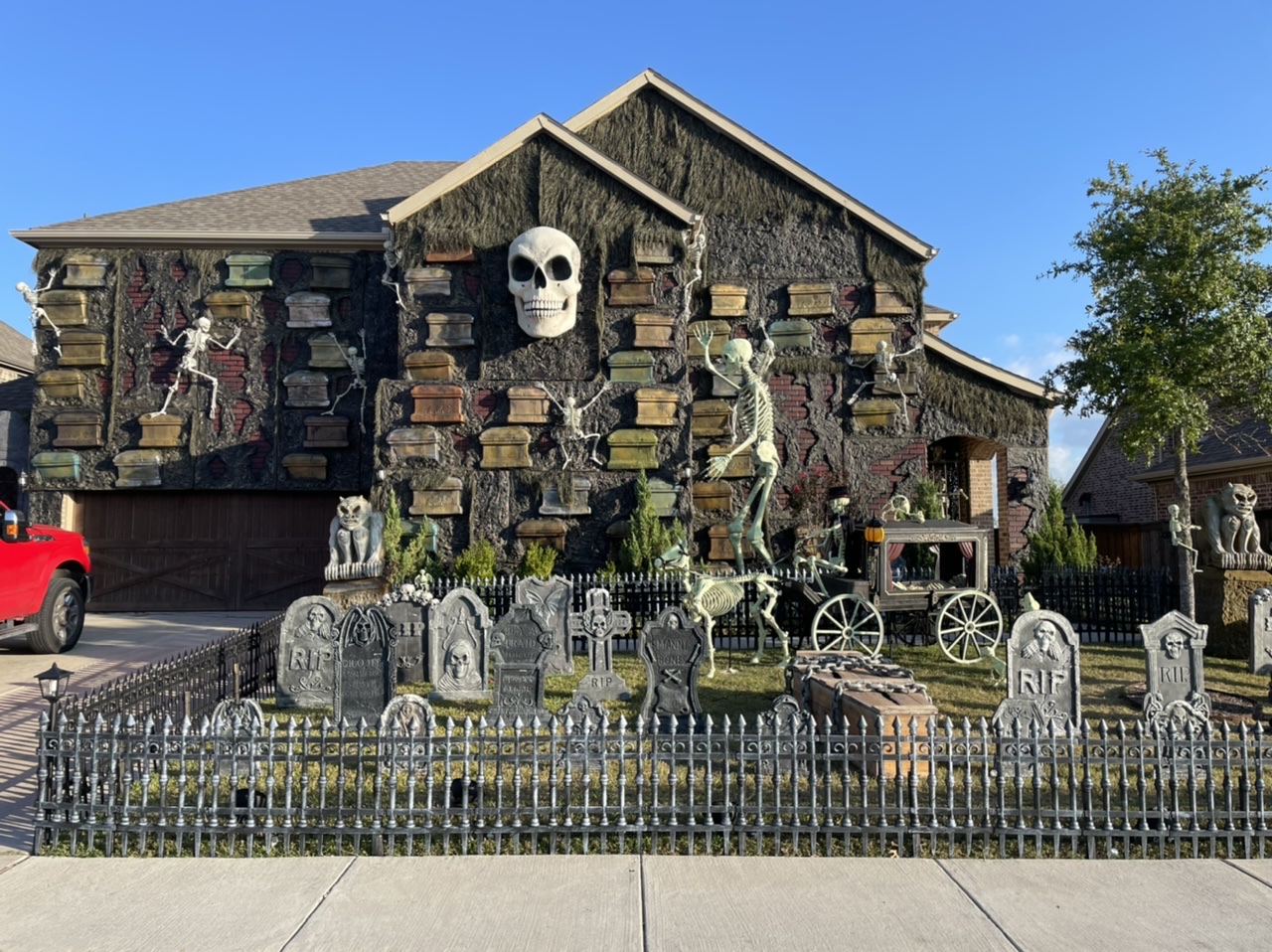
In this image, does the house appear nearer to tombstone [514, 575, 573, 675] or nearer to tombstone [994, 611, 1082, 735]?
tombstone [514, 575, 573, 675]

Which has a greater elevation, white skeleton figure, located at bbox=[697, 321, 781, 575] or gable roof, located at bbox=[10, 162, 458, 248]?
gable roof, located at bbox=[10, 162, 458, 248]

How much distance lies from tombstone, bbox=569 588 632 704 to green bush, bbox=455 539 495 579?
3.74 meters

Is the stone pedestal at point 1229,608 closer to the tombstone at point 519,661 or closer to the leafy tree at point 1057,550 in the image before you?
the leafy tree at point 1057,550

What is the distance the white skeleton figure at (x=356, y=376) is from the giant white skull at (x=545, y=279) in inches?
138

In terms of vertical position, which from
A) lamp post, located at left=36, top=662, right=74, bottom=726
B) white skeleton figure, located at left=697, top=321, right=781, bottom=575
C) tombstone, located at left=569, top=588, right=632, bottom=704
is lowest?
tombstone, located at left=569, top=588, right=632, bottom=704

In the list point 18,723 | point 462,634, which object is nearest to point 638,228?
point 462,634

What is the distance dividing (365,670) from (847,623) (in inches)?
221

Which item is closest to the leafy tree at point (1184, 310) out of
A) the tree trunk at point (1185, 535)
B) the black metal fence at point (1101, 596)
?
the tree trunk at point (1185, 535)

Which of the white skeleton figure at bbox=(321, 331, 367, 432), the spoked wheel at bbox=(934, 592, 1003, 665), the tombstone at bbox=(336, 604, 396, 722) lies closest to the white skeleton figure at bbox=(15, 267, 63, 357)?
the white skeleton figure at bbox=(321, 331, 367, 432)

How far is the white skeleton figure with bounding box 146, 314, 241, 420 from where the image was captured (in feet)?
52.4

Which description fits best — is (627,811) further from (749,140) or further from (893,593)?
(749,140)

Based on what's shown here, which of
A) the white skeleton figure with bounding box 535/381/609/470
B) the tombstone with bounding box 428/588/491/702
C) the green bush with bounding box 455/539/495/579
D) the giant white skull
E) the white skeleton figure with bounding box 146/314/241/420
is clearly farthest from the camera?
the white skeleton figure with bounding box 146/314/241/420

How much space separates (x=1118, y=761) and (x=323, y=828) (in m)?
4.96

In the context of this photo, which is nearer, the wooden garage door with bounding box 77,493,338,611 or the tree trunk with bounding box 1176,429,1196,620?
the tree trunk with bounding box 1176,429,1196,620
